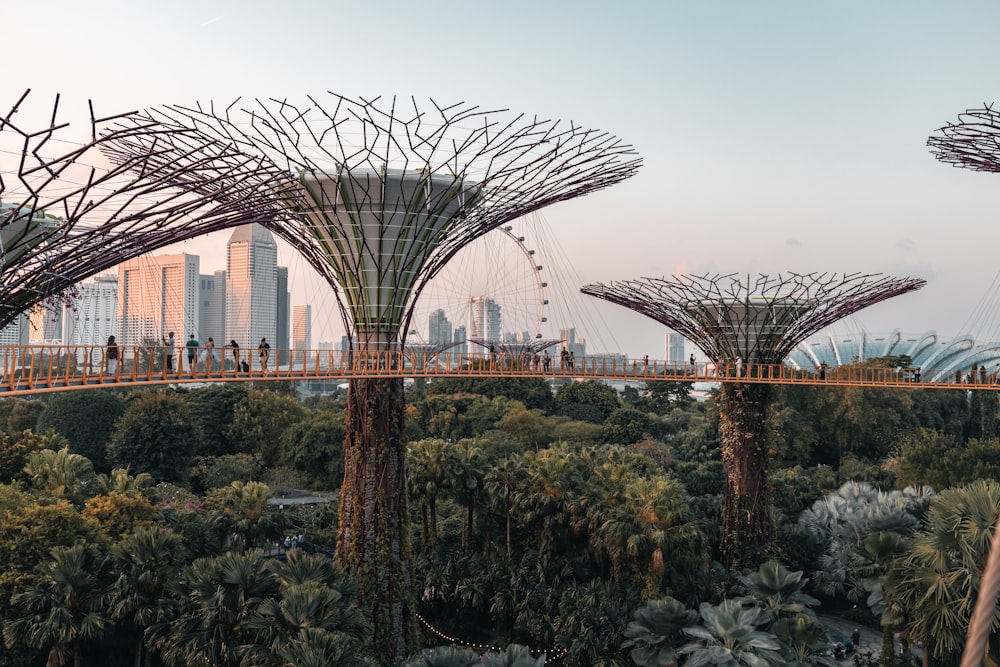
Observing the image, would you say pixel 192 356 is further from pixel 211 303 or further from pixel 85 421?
pixel 211 303

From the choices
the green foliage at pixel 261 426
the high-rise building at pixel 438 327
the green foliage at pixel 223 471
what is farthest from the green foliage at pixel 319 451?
the high-rise building at pixel 438 327

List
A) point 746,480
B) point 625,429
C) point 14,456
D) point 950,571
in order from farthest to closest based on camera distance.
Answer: point 625,429, point 14,456, point 746,480, point 950,571

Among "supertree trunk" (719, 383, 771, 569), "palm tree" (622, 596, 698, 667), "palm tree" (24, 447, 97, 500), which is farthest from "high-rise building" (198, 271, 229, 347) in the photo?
"palm tree" (622, 596, 698, 667)

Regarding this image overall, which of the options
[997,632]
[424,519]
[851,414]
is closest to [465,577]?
[424,519]

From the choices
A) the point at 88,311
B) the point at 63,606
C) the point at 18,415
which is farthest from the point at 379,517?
the point at 18,415

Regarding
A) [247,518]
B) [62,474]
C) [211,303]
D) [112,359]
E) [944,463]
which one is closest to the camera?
[112,359]

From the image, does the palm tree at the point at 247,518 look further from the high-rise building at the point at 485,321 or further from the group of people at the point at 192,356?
the high-rise building at the point at 485,321
